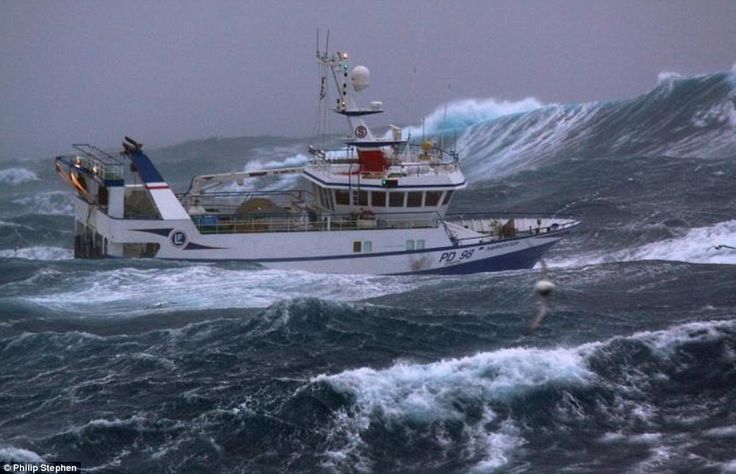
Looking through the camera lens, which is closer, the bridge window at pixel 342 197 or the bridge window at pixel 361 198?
the bridge window at pixel 361 198

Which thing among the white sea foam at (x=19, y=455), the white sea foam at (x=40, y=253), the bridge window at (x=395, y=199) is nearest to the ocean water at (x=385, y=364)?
the white sea foam at (x=19, y=455)

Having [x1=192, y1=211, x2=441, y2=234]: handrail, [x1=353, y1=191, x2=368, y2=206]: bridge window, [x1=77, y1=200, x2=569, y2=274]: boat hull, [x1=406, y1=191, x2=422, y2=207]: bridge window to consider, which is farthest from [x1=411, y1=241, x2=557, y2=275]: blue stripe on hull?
[x1=353, y1=191, x2=368, y2=206]: bridge window

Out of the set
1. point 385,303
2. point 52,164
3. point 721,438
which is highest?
point 52,164

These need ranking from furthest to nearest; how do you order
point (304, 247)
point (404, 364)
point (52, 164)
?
point (52, 164)
point (304, 247)
point (404, 364)

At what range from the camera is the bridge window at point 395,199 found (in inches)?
1617

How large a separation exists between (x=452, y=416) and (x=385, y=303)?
10893mm

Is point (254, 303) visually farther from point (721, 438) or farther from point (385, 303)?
point (721, 438)

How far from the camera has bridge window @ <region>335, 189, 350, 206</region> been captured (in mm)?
41375

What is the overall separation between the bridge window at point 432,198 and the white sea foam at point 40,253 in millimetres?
15003

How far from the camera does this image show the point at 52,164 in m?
79.2

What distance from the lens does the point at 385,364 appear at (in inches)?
989

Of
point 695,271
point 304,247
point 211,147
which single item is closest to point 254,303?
point 304,247

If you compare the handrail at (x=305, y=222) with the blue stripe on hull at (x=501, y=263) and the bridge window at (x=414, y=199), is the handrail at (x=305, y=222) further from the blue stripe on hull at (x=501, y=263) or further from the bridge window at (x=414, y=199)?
the blue stripe on hull at (x=501, y=263)

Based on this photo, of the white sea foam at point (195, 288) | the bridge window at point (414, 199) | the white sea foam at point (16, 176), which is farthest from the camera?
the white sea foam at point (16, 176)
